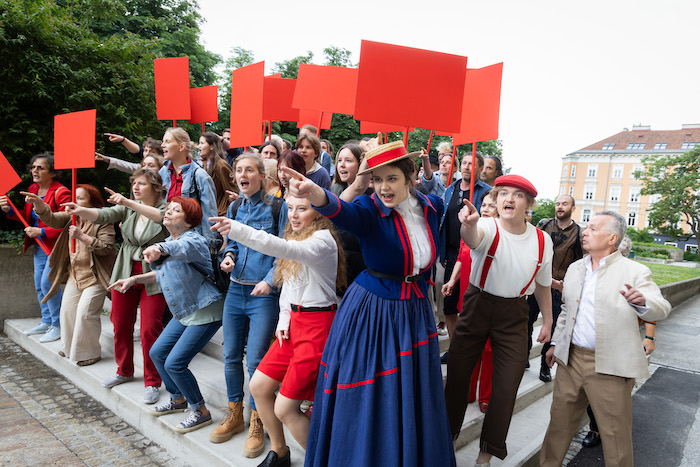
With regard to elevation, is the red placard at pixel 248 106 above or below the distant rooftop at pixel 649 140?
below

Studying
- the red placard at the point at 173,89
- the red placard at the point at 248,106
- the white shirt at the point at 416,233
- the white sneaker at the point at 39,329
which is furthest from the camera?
the white sneaker at the point at 39,329

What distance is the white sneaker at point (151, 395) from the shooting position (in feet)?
13.1

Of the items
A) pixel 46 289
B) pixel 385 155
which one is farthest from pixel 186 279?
pixel 46 289

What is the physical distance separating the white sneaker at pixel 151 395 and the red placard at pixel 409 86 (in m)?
3.11

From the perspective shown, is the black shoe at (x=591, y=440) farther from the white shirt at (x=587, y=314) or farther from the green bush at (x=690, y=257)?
the green bush at (x=690, y=257)

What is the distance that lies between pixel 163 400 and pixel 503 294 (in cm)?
314

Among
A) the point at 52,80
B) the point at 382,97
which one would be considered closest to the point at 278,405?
the point at 382,97

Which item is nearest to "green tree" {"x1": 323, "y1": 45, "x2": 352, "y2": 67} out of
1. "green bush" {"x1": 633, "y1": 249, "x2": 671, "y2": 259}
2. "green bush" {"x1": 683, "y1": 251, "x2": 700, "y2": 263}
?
"green bush" {"x1": 633, "y1": 249, "x2": 671, "y2": 259}

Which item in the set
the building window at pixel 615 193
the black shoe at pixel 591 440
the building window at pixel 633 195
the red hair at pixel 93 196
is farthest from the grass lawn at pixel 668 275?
the building window at pixel 615 193

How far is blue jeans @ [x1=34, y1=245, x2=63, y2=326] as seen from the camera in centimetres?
577

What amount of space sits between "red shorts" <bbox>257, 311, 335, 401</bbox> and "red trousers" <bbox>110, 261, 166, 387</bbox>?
1643 mm

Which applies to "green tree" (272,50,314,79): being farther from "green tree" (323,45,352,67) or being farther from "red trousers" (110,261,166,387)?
"red trousers" (110,261,166,387)

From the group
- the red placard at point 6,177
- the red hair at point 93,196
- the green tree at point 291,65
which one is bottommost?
the red hair at point 93,196

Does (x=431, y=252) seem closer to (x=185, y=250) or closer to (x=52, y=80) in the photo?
(x=185, y=250)
